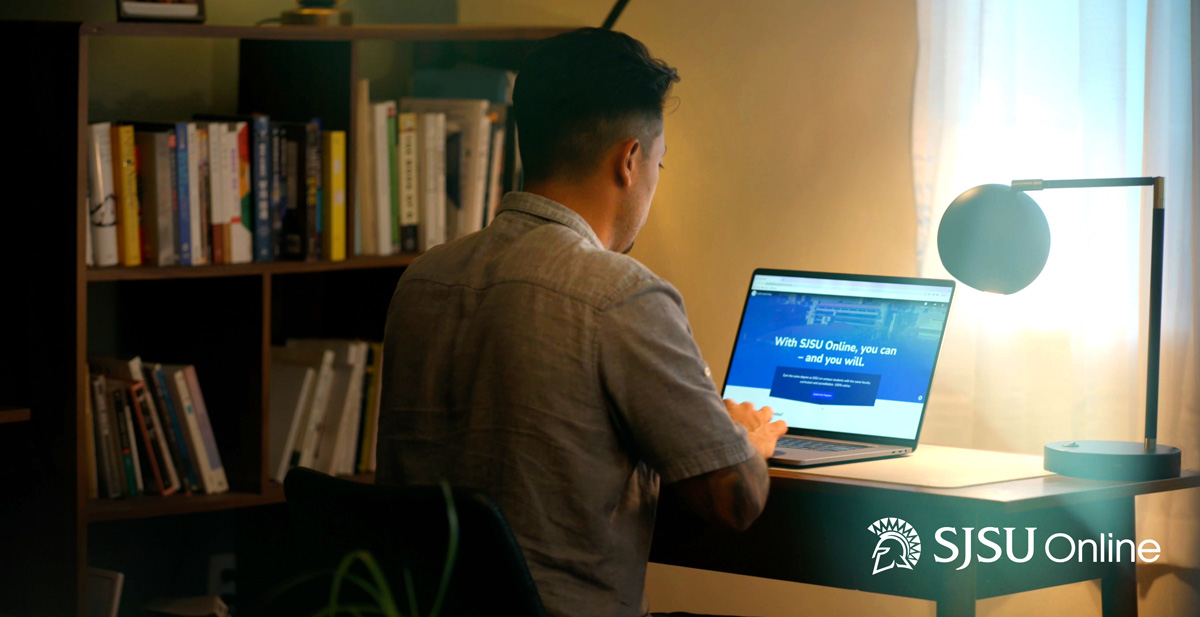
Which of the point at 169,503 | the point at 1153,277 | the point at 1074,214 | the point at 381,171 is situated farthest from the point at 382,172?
the point at 1153,277

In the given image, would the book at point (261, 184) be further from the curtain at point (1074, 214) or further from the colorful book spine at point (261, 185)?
the curtain at point (1074, 214)

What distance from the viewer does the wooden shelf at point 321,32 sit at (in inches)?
78.7

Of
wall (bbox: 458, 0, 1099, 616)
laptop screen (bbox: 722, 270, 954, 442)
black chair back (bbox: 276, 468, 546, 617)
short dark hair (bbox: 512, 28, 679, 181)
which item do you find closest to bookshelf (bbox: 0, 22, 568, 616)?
wall (bbox: 458, 0, 1099, 616)

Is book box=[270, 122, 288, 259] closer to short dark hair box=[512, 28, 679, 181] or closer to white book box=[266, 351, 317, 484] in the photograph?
white book box=[266, 351, 317, 484]

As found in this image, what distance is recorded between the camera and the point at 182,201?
2107 mm

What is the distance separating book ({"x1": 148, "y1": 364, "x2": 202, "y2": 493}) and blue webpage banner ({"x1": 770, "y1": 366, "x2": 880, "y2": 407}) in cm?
116

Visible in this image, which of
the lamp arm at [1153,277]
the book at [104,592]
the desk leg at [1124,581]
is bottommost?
the book at [104,592]

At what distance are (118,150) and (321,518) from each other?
1.22 m

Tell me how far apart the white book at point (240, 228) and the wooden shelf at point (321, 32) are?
7.1 inches

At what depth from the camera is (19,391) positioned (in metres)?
2.06

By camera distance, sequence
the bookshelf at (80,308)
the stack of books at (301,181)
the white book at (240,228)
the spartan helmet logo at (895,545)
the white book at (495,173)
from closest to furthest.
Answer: the spartan helmet logo at (895,545) → the bookshelf at (80,308) → the stack of books at (301,181) → the white book at (240,228) → the white book at (495,173)

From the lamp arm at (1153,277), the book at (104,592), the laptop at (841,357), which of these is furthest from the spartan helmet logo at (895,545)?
the book at (104,592)

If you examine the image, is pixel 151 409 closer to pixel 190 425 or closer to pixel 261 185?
pixel 190 425

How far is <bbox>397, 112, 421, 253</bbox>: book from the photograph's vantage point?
239 centimetres
